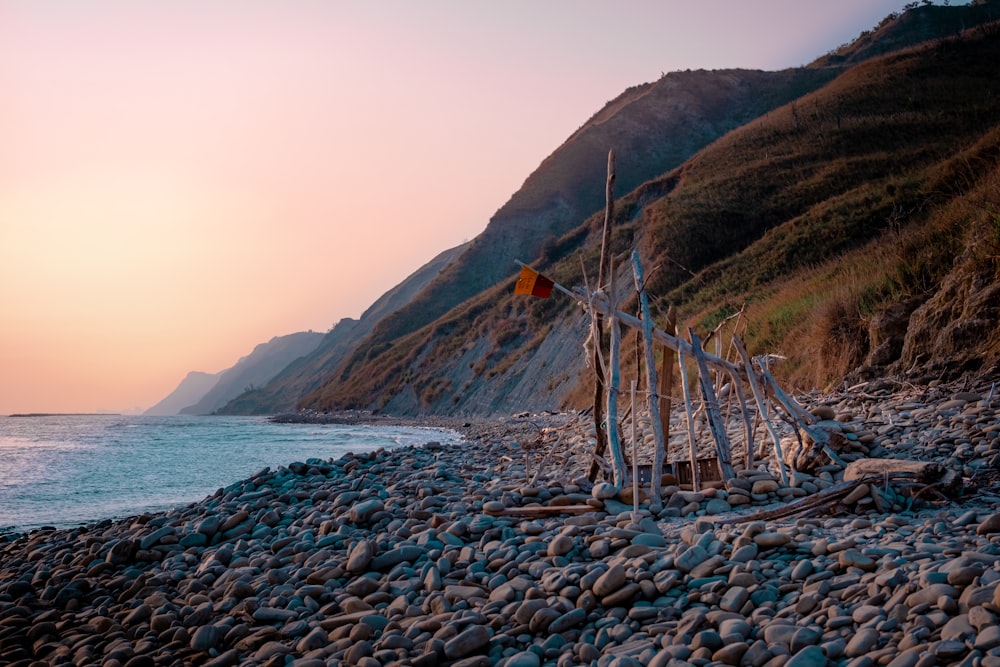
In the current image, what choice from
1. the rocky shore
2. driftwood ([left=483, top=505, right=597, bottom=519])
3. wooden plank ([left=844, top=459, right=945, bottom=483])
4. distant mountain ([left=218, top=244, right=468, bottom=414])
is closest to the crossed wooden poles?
the rocky shore

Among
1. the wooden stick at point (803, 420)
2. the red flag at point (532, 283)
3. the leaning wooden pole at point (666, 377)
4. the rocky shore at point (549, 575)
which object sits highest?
the red flag at point (532, 283)

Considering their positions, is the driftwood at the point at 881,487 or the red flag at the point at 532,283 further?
the red flag at the point at 532,283

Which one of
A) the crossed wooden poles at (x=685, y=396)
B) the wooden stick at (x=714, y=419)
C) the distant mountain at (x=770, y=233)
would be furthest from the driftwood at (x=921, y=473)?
the distant mountain at (x=770, y=233)

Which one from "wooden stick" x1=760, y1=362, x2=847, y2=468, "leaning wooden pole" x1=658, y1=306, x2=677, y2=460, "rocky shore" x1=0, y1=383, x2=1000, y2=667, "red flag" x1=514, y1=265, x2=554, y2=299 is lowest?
"rocky shore" x1=0, y1=383, x2=1000, y2=667

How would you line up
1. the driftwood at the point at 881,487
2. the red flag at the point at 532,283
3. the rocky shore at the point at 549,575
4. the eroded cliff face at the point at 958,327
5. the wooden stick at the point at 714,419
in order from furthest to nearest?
the eroded cliff face at the point at 958,327 → the red flag at the point at 532,283 → the wooden stick at the point at 714,419 → the driftwood at the point at 881,487 → the rocky shore at the point at 549,575

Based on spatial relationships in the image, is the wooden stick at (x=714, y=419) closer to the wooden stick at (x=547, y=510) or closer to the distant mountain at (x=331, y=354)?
the wooden stick at (x=547, y=510)

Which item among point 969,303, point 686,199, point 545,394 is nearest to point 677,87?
point 686,199

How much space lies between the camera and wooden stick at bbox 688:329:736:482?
27.3 feet

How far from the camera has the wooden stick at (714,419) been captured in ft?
27.3

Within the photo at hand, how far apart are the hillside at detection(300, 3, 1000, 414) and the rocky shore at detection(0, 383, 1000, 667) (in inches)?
110

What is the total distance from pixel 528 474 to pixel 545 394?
21.1m

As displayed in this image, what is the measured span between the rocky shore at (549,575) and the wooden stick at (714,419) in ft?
0.71

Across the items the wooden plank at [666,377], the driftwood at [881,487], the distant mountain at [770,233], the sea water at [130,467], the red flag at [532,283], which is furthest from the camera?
the sea water at [130,467]

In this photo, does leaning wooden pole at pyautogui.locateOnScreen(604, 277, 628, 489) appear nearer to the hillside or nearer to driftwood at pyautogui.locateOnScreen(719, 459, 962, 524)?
driftwood at pyautogui.locateOnScreen(719, 459, 962, 524)
